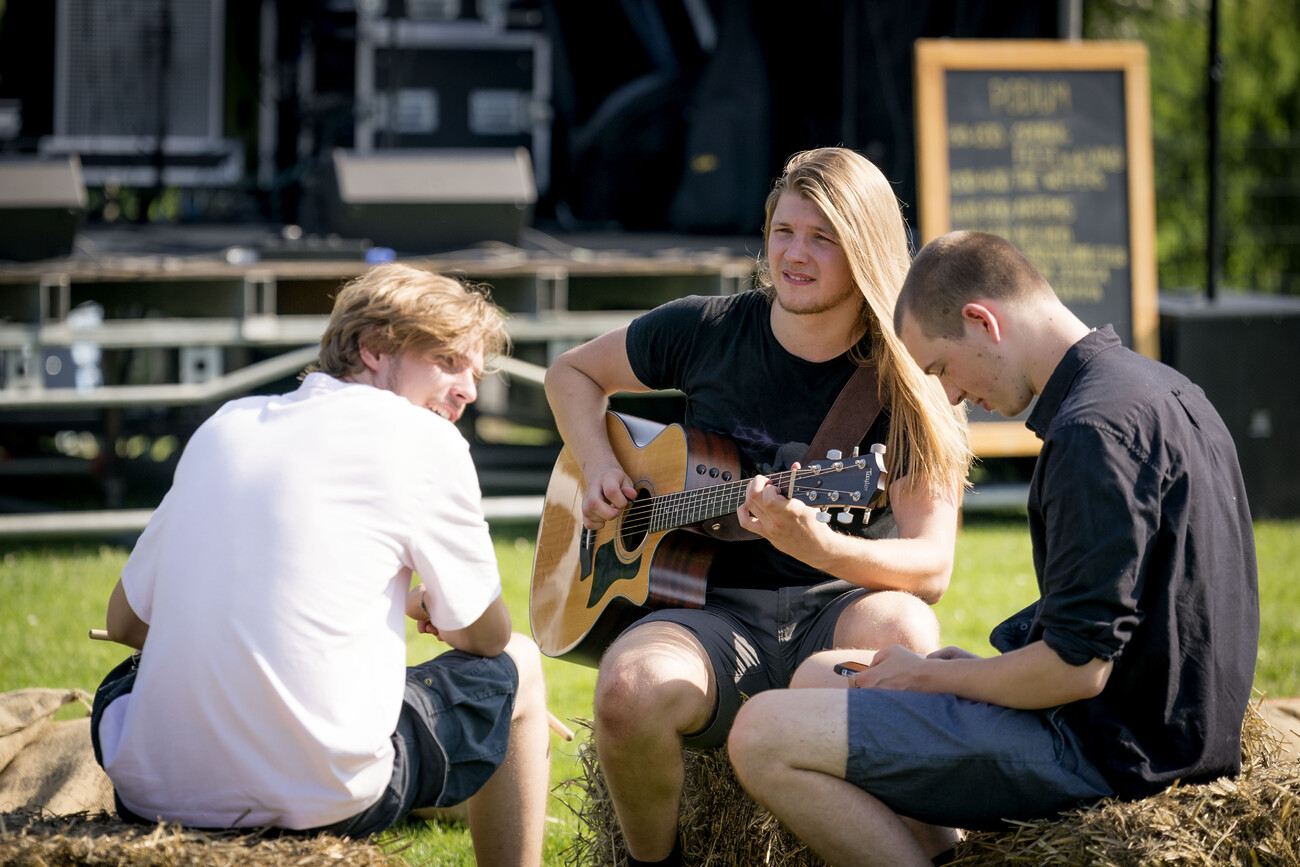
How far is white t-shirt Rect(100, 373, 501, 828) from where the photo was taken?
6.31ft

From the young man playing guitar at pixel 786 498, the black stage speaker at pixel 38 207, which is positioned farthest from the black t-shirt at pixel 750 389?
the black stage speaker at pixel 38 207

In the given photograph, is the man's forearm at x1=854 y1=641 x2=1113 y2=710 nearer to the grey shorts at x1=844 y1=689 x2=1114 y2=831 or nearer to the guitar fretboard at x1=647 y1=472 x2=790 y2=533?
the grey shorts at x1=844 y1=689 x2=1114 y2=831

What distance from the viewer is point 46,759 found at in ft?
9.96

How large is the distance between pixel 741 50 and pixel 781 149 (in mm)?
616

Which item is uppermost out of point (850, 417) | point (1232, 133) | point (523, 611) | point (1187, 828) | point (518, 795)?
point (1232, 133)

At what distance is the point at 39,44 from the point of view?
7.88 meters

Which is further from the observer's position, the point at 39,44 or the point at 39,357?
the point at 39,44

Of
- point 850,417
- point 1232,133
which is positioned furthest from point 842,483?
point 1232,133

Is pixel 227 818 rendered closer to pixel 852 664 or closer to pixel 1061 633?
pixel 852 664

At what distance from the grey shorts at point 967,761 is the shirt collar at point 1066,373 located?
449 mm

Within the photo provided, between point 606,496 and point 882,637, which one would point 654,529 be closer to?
point 606,496

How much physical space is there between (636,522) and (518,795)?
28.6 inches

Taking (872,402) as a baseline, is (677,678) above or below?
below

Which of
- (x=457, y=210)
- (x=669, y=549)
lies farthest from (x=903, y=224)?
(x=457, y=210)
